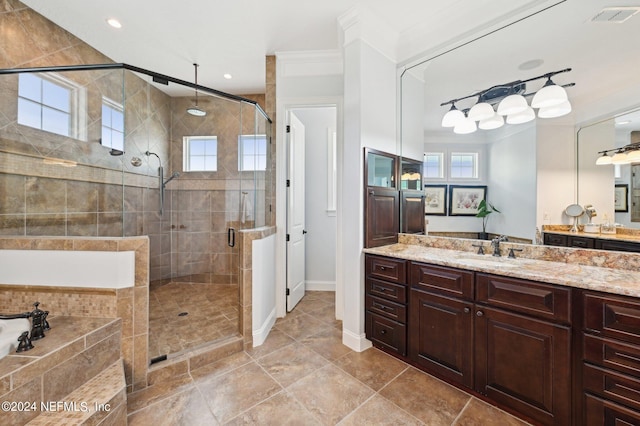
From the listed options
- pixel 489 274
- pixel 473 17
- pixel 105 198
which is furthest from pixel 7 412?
pixel 473 17

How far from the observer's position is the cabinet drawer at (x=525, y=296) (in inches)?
52.0

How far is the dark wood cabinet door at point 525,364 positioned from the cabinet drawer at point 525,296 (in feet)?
0.17

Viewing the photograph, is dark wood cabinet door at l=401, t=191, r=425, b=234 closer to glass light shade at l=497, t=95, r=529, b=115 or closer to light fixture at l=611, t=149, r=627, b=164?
glass light shade at l=497, t=95, r=529, b=115

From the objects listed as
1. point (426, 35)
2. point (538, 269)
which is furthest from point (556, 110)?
point (426, 35)

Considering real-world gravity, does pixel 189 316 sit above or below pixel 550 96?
below

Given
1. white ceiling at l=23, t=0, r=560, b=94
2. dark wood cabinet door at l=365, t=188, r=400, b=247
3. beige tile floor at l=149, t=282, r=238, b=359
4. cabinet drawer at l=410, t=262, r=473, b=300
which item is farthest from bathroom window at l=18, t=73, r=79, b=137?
cabinet drawer at l=410, t=262, r=473, b=300

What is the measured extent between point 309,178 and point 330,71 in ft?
4.74

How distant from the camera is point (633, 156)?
→ 154 cm

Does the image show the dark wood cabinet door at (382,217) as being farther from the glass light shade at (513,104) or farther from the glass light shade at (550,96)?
the glass light shade at (550,96)

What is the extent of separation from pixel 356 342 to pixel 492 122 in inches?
86.7

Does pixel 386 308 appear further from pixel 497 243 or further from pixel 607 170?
pixel 607 170

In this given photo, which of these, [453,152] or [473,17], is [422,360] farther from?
[473,17]

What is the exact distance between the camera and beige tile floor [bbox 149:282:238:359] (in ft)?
7.02

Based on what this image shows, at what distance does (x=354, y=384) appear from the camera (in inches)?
70.1
